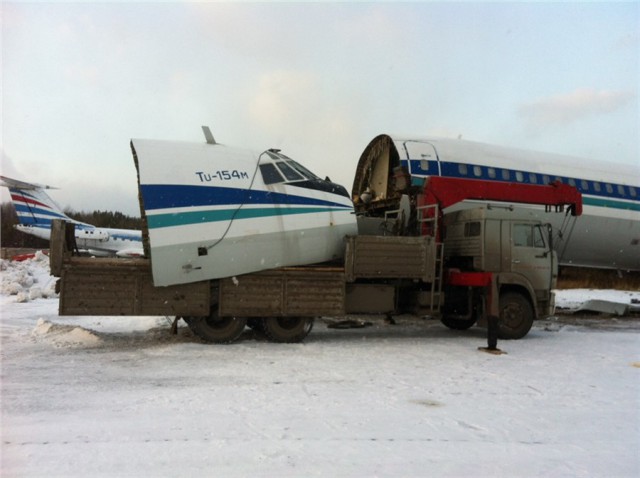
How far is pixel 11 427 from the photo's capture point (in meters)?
4.33

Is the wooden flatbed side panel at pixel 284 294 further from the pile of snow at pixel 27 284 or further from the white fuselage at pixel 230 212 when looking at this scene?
the pile of snow at pixel 27 284

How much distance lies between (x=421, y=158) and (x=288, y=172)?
16.3 ft

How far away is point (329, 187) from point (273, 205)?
53.6 inches

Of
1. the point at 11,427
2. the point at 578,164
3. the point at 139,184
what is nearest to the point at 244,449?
the point at 11,427

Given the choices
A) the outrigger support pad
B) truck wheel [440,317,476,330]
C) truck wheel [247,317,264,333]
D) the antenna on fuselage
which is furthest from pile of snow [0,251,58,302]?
the outrigger support pad

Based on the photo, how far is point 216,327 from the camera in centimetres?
902

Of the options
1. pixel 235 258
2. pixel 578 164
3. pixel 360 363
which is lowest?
pixel 360 363

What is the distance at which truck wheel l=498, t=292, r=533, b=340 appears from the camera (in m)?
10.3

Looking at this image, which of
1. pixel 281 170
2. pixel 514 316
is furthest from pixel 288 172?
pixel 514 316

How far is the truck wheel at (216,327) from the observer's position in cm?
887

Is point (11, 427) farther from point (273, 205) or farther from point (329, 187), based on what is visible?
point (329, 187)

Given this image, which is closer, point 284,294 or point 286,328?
point 284,294

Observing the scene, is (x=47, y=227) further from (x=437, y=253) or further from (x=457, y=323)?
(x=437, y=253)

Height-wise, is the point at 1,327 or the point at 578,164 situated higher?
the point at 578,164
